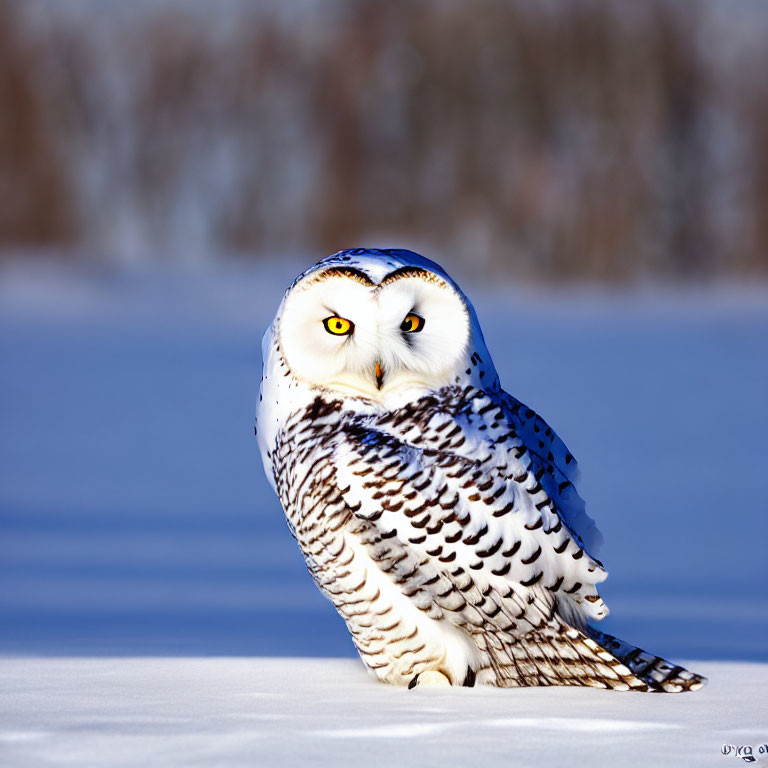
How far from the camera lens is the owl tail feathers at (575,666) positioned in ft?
6.53

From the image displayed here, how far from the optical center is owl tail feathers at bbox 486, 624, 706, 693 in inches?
78.3

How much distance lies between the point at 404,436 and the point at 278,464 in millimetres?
251

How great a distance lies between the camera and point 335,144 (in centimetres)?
1059

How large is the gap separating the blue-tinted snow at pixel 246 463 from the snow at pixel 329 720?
1.89 ft

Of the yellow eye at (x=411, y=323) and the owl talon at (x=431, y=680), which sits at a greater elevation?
the yellow eye at (x=411, y=323)

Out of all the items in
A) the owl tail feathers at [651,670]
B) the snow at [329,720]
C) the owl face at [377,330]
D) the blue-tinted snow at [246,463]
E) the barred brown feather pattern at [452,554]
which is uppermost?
the blue-tinted snow at [246,463]

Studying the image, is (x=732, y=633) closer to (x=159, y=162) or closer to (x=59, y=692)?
(x=59, y=692)

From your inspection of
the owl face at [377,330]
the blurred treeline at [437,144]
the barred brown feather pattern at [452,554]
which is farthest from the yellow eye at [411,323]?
the blurred treeline at [437,144]

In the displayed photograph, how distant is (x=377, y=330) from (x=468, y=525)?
0.35 meters

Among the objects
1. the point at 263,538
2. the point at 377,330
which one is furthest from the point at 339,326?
the point at 263,538

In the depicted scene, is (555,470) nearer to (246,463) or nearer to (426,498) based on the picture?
(426,498)

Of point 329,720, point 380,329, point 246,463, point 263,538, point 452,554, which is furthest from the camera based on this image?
point 246,463

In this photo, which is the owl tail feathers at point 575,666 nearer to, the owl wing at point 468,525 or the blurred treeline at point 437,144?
the owl wing at point 468,525

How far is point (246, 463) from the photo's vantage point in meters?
6.64
